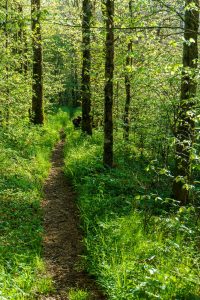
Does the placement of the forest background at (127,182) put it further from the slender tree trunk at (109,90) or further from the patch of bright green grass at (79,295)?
the patch of bright green grass at (79,295)

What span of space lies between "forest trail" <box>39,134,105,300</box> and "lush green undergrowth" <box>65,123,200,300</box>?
0.27 metres

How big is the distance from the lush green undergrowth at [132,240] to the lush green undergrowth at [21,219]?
104 centimetres

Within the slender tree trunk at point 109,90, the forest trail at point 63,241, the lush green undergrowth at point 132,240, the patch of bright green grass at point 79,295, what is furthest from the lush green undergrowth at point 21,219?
the slender tree trunk at point 109,90

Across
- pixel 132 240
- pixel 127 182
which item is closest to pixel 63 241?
pixel 132 240

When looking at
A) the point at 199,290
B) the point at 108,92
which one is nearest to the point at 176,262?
the point at 199,290

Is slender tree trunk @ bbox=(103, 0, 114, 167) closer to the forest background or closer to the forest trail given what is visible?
the forest background

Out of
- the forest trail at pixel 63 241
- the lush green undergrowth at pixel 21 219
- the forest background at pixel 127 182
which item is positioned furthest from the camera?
the forest trail at pixel 63 241

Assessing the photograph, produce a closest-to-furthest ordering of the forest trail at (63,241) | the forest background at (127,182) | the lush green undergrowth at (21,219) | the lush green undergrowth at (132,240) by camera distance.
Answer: the lush green undergrowth at (132,240)
the forest background at (127,182)
the lush green undergrowth at (21,219)
the forest trail at (63,241)

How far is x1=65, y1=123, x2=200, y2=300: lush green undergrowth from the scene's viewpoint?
4738 mm

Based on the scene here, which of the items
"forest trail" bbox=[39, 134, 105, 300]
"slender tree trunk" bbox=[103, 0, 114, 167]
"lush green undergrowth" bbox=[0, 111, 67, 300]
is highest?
"slender tree trunk" bbox=[103, 0, 114, 167]

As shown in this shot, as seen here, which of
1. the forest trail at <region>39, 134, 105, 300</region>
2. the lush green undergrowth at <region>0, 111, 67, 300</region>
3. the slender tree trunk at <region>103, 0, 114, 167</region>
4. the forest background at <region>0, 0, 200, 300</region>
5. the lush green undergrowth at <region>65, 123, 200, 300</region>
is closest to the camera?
the lush green undergrowth at <region>65, 123, 200, 300</region>

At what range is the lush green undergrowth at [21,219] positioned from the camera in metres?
5.43

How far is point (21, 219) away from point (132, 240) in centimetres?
284

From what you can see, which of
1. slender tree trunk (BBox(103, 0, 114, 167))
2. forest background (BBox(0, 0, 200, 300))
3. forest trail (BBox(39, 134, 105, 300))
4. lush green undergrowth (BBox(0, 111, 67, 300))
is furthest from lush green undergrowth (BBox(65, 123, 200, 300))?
lush green undergrowth (BBox(0, 111, 67, 300))
